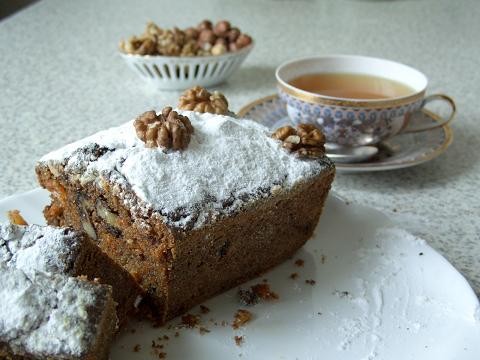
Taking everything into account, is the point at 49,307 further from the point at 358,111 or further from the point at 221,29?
the point at 221,29

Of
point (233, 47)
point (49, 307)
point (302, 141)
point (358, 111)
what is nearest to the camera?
point (49, 307)

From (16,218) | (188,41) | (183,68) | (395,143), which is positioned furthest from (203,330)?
(188,41)

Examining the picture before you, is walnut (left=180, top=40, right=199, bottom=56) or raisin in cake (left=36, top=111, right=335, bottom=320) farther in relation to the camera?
walnut (left=180, top=40, right=199, bottom=56)

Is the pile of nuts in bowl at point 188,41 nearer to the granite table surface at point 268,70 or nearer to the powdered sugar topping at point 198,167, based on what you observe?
the granite table surface at point 268,70

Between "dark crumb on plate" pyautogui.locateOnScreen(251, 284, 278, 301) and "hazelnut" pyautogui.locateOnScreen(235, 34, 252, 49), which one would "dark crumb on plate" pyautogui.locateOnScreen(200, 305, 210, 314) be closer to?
"dark crumb on plate" pyautogui.locateOnScreen(251, 284, 278, 301)

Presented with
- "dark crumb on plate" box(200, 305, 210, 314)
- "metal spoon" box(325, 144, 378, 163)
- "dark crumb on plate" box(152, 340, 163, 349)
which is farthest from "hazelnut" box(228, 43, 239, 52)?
"dark crumb on plate" box(152, 340, 163, 349)

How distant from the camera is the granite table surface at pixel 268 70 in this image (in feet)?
5.14

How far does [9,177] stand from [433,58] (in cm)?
193

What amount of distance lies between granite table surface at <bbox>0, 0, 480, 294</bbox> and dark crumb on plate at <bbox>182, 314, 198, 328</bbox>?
0.60m

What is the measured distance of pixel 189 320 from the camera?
3.76 feet

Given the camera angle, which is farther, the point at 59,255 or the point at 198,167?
the point at 198,167

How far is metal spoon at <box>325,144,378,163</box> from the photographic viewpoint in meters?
1.63

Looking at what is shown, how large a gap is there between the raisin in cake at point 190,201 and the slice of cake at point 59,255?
3.3 inches

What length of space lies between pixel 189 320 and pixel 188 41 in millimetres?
1288
